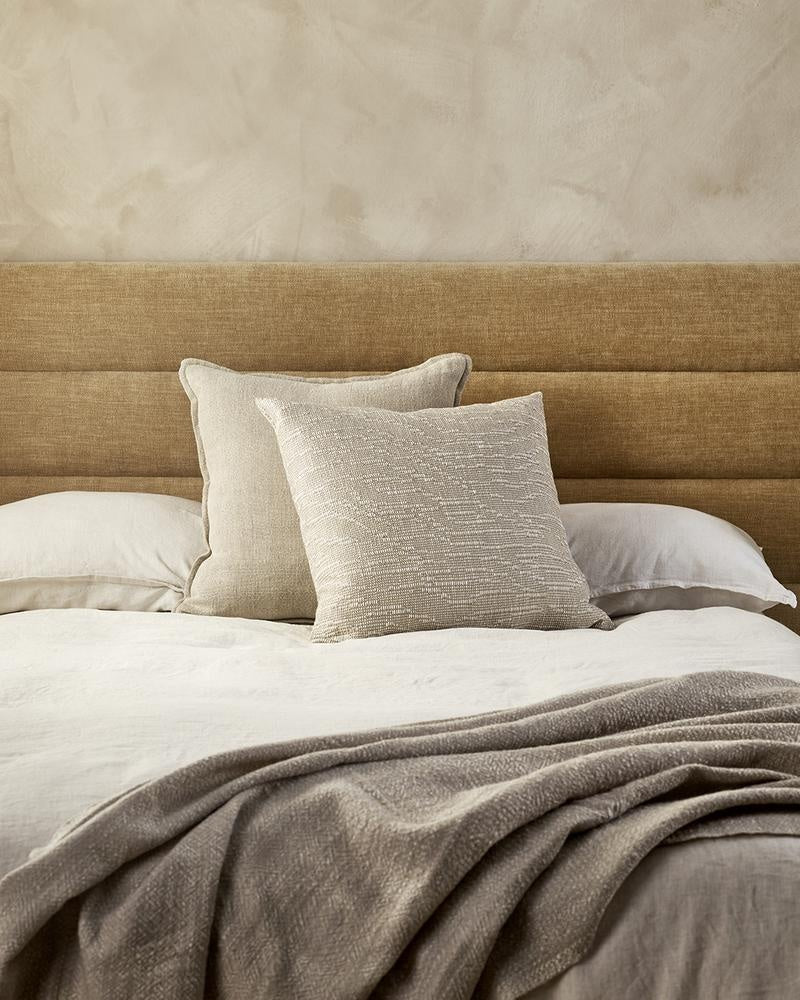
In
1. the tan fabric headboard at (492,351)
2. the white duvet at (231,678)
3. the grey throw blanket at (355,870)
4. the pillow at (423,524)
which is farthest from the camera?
the tan fabric headboard at (492,351)

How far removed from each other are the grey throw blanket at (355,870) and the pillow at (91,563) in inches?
47.7

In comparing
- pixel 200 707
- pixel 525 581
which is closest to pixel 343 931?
pixel 200 707

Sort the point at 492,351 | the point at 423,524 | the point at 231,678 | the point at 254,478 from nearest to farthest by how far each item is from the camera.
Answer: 1. the point at 231,678
2. the point at 423,524
3. the point at 254,478
4. the point at 492,351

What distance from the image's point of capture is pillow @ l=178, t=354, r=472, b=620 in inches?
79.7

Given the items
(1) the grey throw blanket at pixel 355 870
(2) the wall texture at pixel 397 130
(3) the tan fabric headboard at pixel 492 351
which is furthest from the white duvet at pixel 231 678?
(2) the wall texture at pixel 397 130

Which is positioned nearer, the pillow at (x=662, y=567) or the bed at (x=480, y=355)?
the pillow at (x=662, y=567)

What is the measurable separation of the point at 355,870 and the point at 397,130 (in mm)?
2213

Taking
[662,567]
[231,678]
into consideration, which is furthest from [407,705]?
[662,567]

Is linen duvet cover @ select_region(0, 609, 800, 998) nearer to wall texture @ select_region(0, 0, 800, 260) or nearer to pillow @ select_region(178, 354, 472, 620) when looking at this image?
pillow @ select_region(178, 354, 472, 620)

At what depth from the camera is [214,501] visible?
2.15 meters

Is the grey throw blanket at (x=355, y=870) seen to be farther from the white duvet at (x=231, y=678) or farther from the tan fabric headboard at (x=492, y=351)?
the tan fabric headboard at (x=492, y=351)

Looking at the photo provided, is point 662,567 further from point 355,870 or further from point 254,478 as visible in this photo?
point 355,870

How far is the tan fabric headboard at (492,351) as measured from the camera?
8.54 ft

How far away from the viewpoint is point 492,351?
2617 mm
